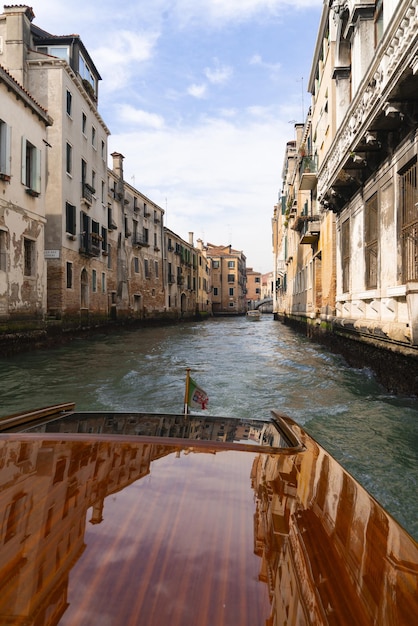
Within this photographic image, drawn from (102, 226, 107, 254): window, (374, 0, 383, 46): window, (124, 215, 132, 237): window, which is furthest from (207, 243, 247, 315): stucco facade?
(374, 0, 383, 46): window

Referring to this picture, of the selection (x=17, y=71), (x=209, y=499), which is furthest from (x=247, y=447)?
(x=17, y=71)

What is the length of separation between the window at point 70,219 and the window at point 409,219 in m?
12.8

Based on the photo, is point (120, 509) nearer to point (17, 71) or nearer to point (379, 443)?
point (379, 443)

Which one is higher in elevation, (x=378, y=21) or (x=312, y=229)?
(x=378, y=21)

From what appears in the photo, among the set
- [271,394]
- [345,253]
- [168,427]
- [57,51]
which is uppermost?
[57,51]

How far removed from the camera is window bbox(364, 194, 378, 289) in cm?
800

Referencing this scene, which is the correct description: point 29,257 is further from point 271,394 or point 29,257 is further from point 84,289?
point 271,394

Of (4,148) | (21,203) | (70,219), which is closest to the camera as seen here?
(4,148)

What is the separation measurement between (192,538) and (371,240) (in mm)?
8058

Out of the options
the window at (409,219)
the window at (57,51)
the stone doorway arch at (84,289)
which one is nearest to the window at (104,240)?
the stone doorway arch at (84,289)

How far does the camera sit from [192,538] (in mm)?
1061

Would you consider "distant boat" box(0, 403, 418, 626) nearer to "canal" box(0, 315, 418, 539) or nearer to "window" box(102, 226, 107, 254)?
"canal" box(0, 315, 418, 539)

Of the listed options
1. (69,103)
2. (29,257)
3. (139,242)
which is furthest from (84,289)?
(139,242)

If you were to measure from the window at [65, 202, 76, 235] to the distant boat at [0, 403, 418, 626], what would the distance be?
618 inches
